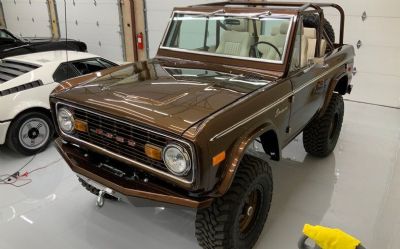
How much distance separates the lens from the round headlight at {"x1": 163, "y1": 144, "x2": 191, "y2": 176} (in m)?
1.96

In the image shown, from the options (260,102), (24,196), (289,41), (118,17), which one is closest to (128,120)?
(260,102)

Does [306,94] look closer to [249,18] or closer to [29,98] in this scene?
[249,18]

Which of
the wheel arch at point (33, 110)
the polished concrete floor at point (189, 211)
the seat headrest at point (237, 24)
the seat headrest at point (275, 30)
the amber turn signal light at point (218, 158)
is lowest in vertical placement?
the polished concrete floor at point (189, 211)

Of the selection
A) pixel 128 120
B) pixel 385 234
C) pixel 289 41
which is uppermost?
pixel 289 41

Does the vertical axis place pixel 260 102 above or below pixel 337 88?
above

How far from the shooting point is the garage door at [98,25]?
8.80m

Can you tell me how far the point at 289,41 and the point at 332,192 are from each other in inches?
62.4

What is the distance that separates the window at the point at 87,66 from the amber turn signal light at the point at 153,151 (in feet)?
9.90

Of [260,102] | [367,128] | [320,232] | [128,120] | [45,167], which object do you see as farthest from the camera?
[367,128]

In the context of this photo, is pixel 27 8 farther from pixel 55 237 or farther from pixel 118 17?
pixel 55 237

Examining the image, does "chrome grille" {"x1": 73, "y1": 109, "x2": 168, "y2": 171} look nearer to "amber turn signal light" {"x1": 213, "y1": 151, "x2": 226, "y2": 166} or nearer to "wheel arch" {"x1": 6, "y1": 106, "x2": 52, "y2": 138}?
"amber turn signal light" {"x1": 213, "y1": 151, "x2": 226, "y2": 166}

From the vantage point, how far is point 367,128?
499cm

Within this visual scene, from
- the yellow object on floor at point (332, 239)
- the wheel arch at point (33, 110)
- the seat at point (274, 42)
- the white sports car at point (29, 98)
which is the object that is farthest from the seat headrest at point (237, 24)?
the wheel arch at point (33, 110)

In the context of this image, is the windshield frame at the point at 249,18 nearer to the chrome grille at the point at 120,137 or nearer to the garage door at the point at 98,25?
the chrome grille at the point at 120,137
